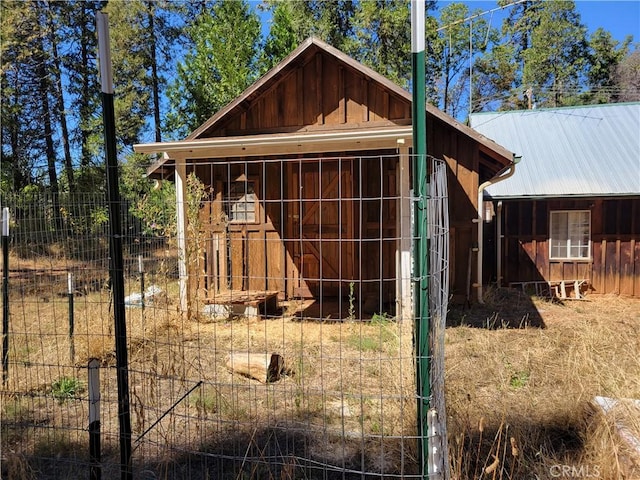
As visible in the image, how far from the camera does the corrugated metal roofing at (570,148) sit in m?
9.98

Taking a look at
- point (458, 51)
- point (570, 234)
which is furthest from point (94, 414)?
point (458, 51)

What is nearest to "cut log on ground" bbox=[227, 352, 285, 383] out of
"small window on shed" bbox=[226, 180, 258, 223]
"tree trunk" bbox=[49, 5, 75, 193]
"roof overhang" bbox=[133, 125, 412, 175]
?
"roof overhang" bbox=[133, 125, 412, 175]

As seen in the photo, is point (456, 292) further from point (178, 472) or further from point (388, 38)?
point (388, 38)

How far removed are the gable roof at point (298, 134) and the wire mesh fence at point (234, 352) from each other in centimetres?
69

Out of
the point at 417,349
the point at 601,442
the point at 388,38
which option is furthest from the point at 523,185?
the point at 388,38

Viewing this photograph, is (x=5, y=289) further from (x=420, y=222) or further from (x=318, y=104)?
(x=318, y=104)

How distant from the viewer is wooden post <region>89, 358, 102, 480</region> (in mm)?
2457

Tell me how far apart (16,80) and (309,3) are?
15290 mm

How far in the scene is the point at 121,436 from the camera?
2.52m

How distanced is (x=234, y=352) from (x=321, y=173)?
387 cm

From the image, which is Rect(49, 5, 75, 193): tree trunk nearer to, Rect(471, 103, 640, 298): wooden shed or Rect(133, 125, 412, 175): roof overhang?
Rect(133, 125, 412, 175): roof overhang

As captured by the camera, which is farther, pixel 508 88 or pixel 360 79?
pixel 508 88

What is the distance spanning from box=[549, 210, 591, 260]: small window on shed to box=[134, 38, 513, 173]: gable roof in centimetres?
350

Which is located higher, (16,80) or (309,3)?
(309,3)
